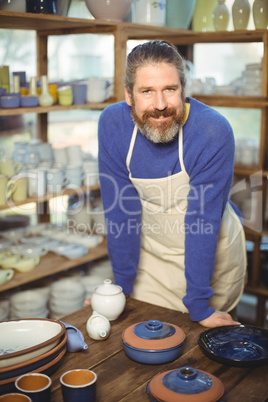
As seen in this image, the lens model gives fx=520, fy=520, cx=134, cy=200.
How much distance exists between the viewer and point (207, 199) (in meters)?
1.77

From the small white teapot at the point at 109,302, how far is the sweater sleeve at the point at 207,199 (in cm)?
25

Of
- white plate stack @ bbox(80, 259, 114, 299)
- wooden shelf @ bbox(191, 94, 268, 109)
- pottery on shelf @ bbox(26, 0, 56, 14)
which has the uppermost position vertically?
pottery on shelf @ bbox(26, 0, 56, 14)

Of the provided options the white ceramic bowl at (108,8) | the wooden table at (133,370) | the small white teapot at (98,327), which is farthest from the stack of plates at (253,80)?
the small white teapot at (98,327)

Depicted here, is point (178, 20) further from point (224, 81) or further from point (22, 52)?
point (22, 52)

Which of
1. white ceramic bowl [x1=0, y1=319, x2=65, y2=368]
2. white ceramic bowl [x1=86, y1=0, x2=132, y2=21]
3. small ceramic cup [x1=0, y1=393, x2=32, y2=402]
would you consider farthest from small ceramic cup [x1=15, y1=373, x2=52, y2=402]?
white ceramic bowl [x1=86, y1=0, x2=132, y2=21]

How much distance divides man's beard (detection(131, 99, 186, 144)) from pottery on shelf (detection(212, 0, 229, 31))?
1718 mm

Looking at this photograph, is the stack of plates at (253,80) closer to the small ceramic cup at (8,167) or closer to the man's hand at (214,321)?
the small ceramic cup at (8,167)

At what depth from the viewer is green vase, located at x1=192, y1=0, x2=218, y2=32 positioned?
11.1ft

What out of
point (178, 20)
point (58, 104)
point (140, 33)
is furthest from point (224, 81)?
point (58, 104)

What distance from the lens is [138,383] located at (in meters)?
1.28

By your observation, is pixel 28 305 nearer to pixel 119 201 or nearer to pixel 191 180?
pixel 119 201

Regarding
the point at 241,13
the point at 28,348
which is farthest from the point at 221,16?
the point at 28,348

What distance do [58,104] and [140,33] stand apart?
0.67 metres

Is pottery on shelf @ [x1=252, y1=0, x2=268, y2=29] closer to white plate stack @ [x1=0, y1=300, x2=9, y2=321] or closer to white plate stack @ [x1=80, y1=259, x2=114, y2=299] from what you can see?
white plate stack @ [x1=80, y1=259, x2=114, y2=299]
